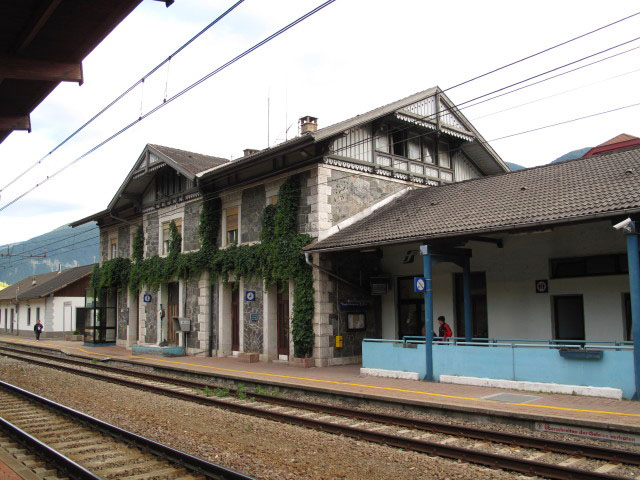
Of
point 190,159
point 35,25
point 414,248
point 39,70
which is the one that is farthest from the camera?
point 190,159

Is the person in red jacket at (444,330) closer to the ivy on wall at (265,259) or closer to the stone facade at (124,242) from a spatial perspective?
the ivy on wall at (265,259)

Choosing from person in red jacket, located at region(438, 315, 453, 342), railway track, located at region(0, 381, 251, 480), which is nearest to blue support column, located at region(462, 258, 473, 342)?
person in red jacket, located at region(438, 315, 453, 342)

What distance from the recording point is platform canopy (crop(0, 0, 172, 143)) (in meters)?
6.51

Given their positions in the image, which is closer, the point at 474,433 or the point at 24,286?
the point at 474,433

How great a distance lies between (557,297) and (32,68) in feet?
40.0

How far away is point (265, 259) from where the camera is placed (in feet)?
61.7

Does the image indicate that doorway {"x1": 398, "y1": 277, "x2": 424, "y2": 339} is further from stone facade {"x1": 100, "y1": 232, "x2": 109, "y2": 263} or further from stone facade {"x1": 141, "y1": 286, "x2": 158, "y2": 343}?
stone facade {"x1": 100, "y1": 232, "x2": 109, "y2": 263}

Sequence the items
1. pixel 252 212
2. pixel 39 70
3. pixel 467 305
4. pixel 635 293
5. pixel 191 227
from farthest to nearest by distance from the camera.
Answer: pixel 191 227
pixel 252 212
pixel 467 305
pixel 635 293
pixel 39 70

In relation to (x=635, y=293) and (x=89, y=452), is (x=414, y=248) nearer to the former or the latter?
(x=635, y=293)

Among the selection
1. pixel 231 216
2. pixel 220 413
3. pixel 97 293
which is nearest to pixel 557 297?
pixel 220 413

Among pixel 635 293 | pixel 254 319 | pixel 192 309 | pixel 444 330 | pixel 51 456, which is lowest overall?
pixel 51 456

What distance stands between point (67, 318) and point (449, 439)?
134ft

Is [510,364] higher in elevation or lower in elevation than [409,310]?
lower

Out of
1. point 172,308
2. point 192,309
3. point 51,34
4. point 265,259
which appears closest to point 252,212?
point 265,259
